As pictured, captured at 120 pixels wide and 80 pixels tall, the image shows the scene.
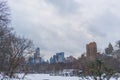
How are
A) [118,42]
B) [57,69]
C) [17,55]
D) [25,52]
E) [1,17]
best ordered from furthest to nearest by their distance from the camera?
[57,69] < [118,42] < [25,52] < [17,55] < [1,17]

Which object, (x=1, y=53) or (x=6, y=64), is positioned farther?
(x=6, y=64)

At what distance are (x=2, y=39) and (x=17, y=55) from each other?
17770 millimetres

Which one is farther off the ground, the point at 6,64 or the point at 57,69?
the point at 57,69

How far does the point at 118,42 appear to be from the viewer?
4250 inches

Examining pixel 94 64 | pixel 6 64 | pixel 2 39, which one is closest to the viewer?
pixel 94 64

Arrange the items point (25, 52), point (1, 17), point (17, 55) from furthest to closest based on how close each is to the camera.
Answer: point (25, 52) < point (17, 55) < point (1, 17)

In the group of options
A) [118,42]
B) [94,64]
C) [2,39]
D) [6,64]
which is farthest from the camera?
[118,42]

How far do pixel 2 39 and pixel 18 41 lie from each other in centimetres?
2068

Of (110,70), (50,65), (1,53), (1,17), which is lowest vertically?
(110,70)

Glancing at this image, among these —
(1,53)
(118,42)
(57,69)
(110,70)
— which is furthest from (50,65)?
(110,70)

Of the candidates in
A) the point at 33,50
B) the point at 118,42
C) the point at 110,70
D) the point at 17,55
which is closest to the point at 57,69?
the point at 118,42

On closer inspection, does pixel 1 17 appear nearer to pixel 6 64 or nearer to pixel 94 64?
pixel 94 64

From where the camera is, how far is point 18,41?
2181 inches

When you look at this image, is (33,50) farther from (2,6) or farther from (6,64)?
(2,6)
